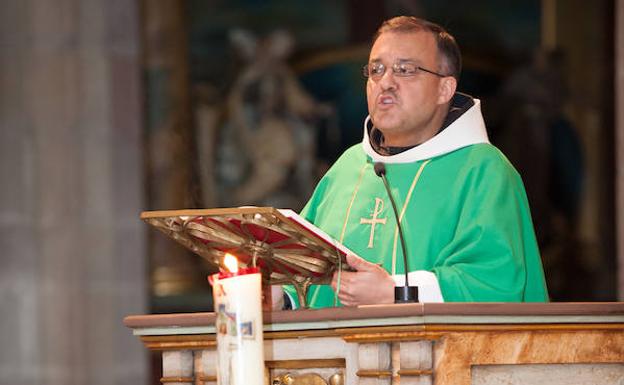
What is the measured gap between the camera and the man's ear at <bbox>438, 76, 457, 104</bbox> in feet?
16.0

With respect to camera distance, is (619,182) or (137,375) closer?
(619,182)

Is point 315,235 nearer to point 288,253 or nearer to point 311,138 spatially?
point 288,253

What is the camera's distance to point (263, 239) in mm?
4074

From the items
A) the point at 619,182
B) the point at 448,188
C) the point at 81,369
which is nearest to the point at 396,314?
the point at 448,188

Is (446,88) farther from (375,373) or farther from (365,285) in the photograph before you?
(375,373)

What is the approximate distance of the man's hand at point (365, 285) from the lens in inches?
163

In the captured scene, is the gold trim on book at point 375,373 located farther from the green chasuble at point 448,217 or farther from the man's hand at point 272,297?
the man's hand at point 272,297

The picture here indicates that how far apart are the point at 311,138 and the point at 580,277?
2382 millimetres

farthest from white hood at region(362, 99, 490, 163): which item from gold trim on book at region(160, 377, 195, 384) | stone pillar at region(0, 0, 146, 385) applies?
stone pillar at region(0, 0, 146, 385)

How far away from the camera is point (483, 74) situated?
11.9 m

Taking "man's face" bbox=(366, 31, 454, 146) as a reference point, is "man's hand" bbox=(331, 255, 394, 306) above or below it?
below

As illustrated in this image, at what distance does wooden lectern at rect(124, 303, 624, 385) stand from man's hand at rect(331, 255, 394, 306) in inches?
6.8

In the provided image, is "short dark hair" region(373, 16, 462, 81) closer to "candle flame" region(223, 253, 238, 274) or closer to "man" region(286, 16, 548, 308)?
"man" region(286, 16, 548, 308)

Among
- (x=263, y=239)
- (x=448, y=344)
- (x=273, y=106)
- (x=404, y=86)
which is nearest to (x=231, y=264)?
(x=263, y=239)
